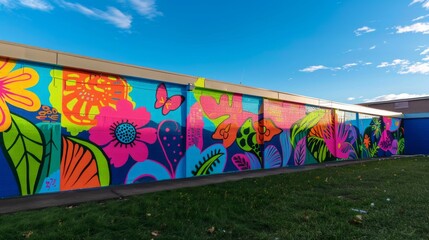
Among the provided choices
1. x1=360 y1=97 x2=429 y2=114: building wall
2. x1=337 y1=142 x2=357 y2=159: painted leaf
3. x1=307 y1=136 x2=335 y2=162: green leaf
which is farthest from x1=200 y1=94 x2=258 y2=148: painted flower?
x1=360 y1=97 x2=429 y2=114: building wall

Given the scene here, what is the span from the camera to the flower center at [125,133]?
7942mm

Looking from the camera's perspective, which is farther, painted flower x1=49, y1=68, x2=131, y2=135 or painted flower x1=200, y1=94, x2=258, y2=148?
painted flower x1=200, y1=94, x2=258, y2=148

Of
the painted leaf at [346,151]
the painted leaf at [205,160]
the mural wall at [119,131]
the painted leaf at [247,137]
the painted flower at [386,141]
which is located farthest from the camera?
the painted flower at [386,141]

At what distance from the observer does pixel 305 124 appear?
46.6 ft

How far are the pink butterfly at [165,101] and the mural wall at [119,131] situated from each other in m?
0.03

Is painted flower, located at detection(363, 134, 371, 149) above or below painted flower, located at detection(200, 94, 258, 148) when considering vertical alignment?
below

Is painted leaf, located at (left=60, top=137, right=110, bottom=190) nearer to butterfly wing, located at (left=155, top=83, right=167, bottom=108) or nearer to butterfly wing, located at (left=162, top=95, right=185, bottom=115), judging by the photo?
butterfly wing, located at (left=155, top=83, right=167, bottom=108)

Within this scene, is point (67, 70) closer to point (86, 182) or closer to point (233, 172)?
point (86, 182)

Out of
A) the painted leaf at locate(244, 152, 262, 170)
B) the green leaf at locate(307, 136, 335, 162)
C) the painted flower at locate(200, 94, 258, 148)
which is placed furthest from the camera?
the green leaf at locate(307, 136, 335, 162)

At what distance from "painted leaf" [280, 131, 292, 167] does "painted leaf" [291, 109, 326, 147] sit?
0.36m

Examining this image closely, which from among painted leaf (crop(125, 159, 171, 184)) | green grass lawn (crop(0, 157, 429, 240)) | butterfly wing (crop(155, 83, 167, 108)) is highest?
butterfly wing (crop(155, 83, 167, 108))

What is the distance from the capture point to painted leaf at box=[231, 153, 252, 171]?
1093 centimetres

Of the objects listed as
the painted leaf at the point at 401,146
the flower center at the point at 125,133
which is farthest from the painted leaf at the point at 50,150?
the painted leaf at the point at 401,146

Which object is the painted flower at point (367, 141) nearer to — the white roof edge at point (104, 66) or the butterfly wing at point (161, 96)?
the white roof edge at point (104, 66)
